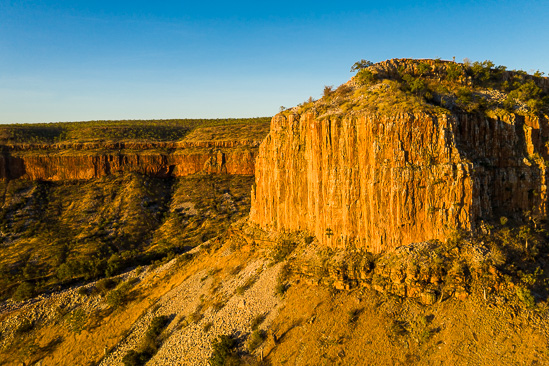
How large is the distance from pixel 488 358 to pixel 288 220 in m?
15.7

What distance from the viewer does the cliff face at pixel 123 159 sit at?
73.1 metres

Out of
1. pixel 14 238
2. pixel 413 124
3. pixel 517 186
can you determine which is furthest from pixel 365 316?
pixel 14 238

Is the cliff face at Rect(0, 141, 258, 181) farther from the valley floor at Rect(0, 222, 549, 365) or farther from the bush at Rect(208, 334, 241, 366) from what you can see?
the bush at Rect(208, 334, 241, 366)

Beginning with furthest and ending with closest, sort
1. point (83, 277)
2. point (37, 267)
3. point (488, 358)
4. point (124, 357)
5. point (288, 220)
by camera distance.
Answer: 1. point (37, 267)
2. point (83, 277)
3. point (288, 220)
4. point (124, 357)
5. point (488, 358)

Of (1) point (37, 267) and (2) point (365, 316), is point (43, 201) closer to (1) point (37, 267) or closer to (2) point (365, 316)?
(1) point (37, 267)

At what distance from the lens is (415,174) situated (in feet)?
61.3

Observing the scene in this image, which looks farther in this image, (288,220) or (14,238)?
(14,238)

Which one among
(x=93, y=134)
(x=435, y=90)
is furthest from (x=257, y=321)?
(x=93, y=134)

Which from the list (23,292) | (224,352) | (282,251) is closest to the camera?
(224,352)

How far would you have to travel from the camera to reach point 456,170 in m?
18.1

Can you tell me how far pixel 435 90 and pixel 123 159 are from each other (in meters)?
72.6

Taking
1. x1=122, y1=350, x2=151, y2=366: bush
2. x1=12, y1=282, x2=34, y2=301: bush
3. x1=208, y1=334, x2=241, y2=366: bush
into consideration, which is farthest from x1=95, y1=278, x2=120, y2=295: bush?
x1=208, y1=334, x2=241, y2=366: bush

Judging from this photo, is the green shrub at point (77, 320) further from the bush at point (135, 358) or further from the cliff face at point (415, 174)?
the cliff face at point (415, 174)

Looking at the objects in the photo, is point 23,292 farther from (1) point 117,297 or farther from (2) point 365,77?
(2) point 365,77
